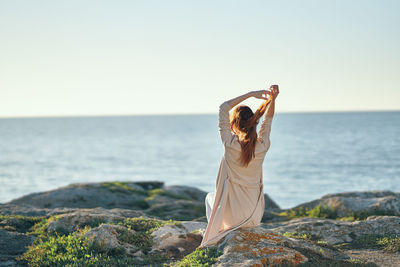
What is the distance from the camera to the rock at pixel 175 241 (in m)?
10.2

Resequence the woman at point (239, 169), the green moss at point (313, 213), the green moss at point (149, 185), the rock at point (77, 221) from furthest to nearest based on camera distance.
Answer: the green moss at point (149, 185) < the green moss at point (313, 213) < the rock at point (77, 221) < the woman at point (239, 169)

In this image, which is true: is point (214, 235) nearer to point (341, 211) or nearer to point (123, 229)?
point (123, 229)

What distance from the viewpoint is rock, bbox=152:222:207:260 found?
1019 cm

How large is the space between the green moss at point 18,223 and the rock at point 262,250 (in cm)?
674

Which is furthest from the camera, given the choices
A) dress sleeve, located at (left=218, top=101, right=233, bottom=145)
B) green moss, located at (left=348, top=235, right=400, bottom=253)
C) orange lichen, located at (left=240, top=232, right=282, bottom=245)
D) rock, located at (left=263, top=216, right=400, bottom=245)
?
rock, located at (left=263, top=216, right=400, bottom=245)

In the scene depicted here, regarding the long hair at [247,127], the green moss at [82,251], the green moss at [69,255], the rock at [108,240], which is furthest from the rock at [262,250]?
the rock at [108,240]

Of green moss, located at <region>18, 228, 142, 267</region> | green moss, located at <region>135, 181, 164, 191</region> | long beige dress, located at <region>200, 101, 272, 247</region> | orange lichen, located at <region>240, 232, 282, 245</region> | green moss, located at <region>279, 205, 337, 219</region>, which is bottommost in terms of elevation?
green moss, located at <region>135, 181, 164, 191</region>

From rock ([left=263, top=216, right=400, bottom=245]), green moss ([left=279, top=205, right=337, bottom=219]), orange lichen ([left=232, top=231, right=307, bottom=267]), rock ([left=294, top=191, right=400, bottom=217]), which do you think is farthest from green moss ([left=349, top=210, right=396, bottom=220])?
orange lichen ([left=232, top=231, right=307, bottom=267])

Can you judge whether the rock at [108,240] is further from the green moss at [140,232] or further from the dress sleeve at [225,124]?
the dress sleeve at [225,124]

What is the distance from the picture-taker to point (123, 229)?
1090cm

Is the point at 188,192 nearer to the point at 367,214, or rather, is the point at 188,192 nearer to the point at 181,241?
the point at 367,214

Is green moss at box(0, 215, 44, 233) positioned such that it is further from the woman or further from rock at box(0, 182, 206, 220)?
the woman

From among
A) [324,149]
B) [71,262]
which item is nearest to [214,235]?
[71,262]

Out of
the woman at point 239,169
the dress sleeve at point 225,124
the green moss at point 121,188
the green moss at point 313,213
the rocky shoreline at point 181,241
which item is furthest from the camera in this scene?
the green moss at point 121,188
